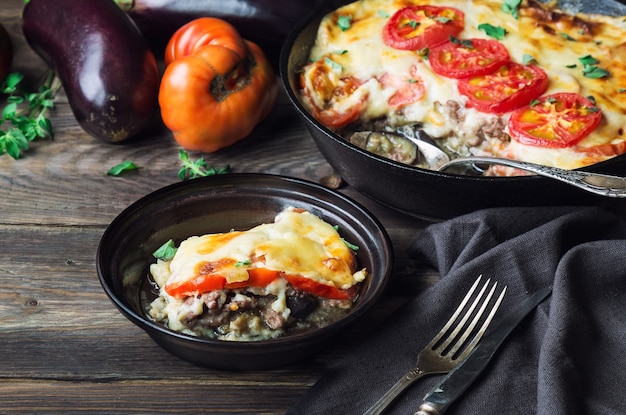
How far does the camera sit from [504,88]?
265cm

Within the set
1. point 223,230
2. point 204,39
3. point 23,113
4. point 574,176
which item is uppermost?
point 574,176

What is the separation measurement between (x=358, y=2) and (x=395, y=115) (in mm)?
621

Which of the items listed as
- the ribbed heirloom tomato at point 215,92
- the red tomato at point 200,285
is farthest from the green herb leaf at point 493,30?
the red tomato at point 200,285

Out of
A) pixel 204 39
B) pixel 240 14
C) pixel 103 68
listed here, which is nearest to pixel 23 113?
pixel 103 68

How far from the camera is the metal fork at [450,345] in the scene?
6.42 feet

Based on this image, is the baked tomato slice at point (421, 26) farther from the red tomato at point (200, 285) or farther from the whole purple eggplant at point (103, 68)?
the red tomato at point (200, 285)

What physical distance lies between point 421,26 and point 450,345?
1292 mm

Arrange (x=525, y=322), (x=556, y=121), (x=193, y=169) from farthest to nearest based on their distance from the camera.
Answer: (x=193, y=169)
(x=556, y=121)
(x=525, y=322)

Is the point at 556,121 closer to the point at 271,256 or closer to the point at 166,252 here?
the point at 271,256

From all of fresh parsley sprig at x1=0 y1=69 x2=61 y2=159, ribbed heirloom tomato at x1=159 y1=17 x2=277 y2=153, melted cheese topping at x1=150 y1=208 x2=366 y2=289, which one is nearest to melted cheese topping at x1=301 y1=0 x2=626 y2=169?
ribbed heirloom tomato at x1=159 y1=17 x2=277 y2=153

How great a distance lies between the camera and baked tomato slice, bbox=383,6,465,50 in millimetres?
2848

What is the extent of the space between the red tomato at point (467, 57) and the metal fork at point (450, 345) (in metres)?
0.83

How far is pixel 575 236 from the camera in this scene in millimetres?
2395

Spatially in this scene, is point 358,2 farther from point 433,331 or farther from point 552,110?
point 433,331
